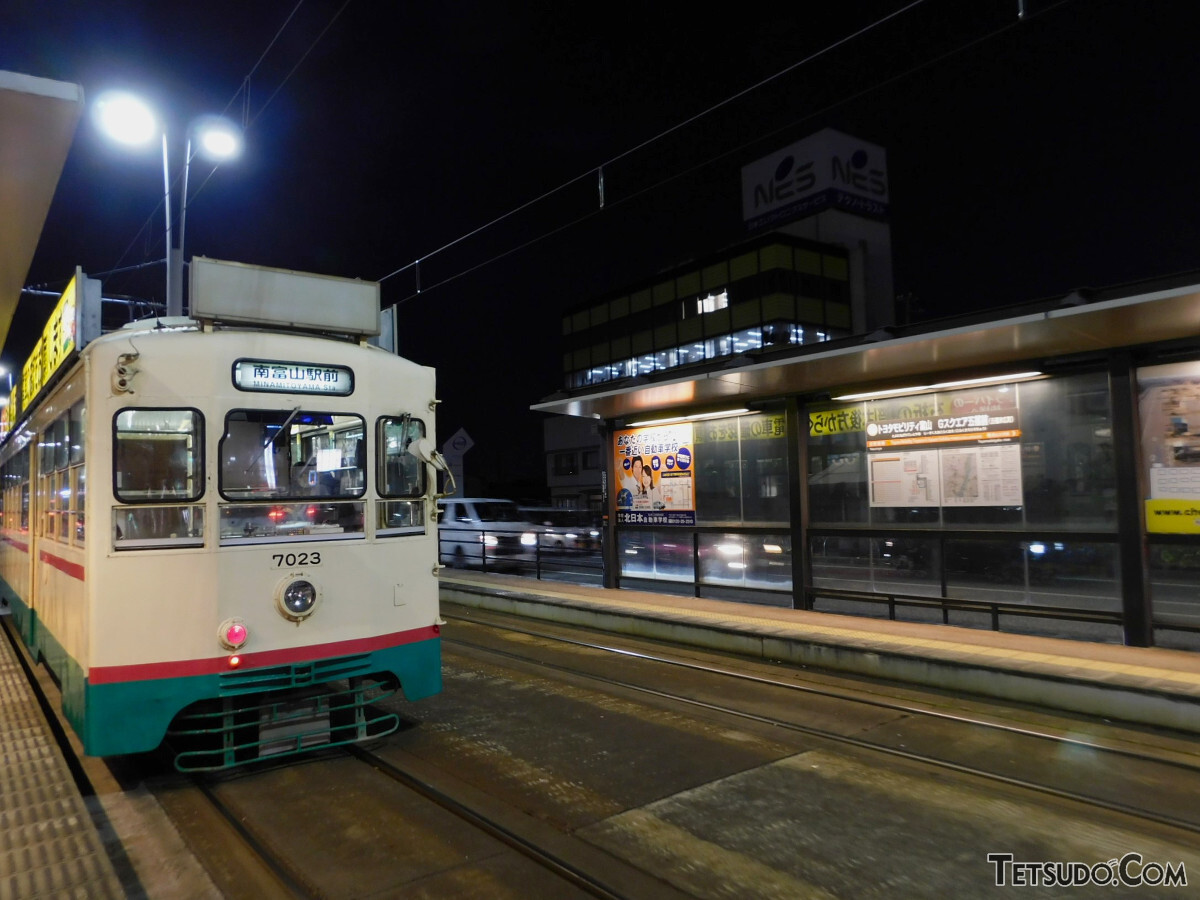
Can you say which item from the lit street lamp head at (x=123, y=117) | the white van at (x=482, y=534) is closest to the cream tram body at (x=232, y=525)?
the lit street lamp head at (x=123, y=117)

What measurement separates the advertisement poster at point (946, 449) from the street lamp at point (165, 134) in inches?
383

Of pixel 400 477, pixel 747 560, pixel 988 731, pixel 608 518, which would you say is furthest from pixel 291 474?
pixel 608 518

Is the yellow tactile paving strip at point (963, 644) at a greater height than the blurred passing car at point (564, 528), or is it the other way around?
the blurred passing car at point (564, 528)

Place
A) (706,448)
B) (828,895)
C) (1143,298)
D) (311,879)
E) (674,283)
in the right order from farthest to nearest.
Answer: (674,283) → (706,448) → (1143,298) → (311,879) → (828,895)

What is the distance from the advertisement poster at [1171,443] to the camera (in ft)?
25.9

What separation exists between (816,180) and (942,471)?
132 ft

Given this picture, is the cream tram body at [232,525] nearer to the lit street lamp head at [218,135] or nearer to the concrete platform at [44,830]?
the concrete platform at [44,830]

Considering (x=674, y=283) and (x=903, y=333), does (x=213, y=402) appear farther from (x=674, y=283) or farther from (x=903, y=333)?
(x=674, y=283)

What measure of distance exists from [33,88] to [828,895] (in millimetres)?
6583

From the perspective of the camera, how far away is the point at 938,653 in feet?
26.0

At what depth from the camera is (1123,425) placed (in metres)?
8.26

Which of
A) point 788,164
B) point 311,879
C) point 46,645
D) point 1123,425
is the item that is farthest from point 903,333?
point 788,164

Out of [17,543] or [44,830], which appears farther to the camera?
[17,543]

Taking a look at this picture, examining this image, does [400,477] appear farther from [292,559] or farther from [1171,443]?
[1171,443]
